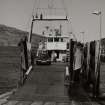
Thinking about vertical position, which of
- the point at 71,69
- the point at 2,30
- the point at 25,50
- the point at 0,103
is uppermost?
the point at 2,30

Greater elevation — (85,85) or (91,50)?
(91,50)

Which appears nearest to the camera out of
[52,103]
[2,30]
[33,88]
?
[52,103]

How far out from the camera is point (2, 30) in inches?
3605

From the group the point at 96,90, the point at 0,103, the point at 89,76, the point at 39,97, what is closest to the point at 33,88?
the point at 39,97

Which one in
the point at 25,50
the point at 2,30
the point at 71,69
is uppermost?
the point at 2,30

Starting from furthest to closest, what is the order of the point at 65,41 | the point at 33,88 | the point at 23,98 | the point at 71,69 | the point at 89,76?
the point at 65,41 < the point at 89,76 < the point at 71,69 < the point at 33,88 < the point at 23,98

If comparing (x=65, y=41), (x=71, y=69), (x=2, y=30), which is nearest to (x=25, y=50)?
(x=71, y=69)

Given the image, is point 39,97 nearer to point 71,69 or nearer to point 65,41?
point 71,69

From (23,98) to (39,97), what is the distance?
53 centimetres

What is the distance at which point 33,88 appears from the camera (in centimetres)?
1106

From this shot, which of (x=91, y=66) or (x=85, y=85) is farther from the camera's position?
(x=85, y=85)

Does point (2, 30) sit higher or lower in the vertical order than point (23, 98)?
higher

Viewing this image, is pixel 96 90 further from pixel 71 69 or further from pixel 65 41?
pixel 65 41

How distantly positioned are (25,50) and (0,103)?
3.45 meters
